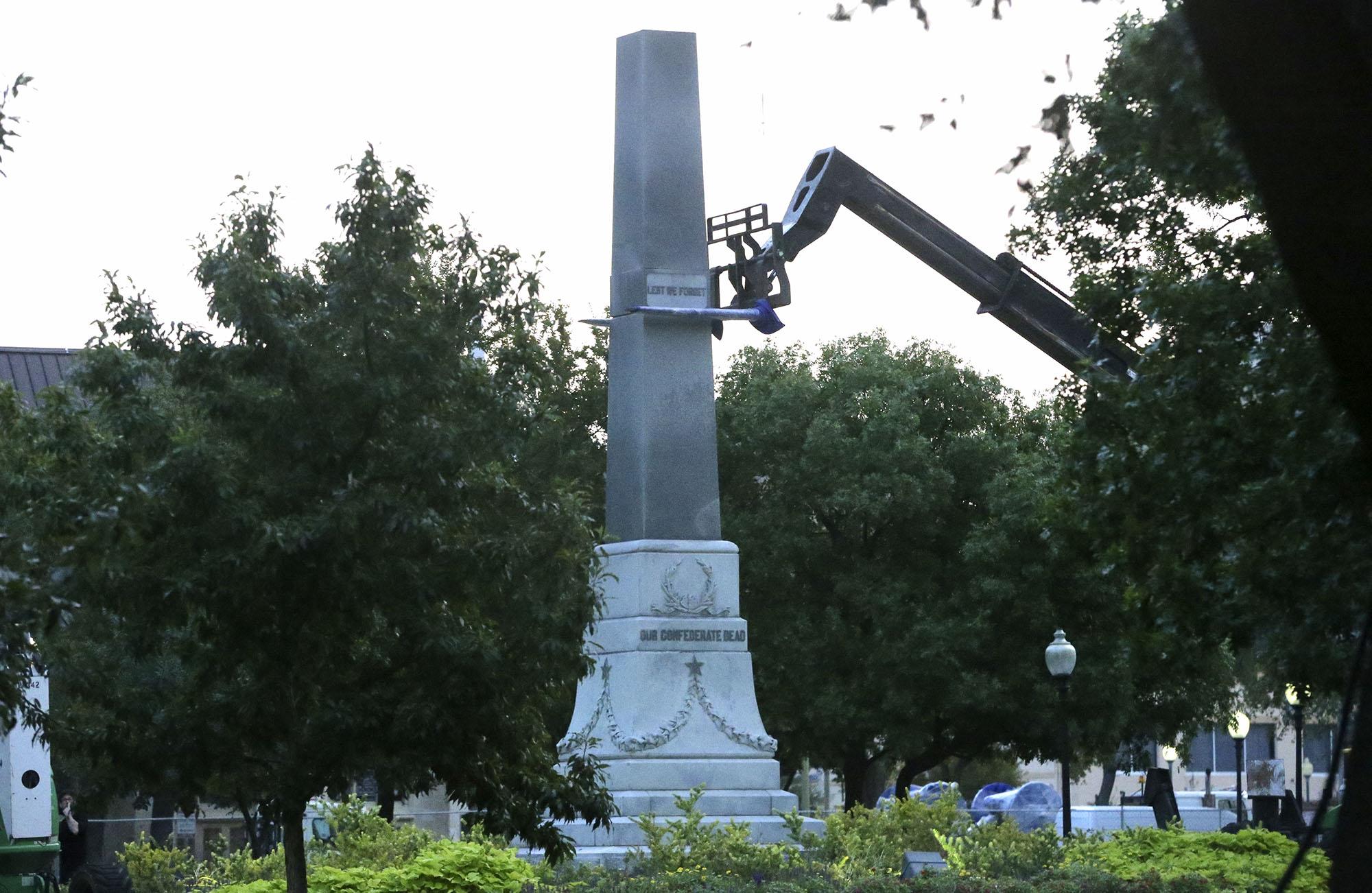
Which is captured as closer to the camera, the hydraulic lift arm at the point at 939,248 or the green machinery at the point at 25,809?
the green machinery at the point at 25,809

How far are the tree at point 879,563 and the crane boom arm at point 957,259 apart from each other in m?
12.0

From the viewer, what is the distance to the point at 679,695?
846 inches

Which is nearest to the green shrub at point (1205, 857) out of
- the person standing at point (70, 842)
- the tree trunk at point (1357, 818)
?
the person standing at point (70, 842)

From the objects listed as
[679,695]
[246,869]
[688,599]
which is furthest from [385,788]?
[688,599]

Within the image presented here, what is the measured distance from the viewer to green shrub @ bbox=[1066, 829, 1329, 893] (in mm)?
17141

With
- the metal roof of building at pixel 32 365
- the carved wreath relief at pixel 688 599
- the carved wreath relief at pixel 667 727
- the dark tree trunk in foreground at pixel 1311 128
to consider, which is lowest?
the carved wreath relief at pixel 667 727

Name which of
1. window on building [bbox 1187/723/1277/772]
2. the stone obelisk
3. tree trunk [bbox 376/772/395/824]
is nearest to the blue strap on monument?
the stone obelisk

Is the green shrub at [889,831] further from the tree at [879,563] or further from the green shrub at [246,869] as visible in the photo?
the tree at [879,563]

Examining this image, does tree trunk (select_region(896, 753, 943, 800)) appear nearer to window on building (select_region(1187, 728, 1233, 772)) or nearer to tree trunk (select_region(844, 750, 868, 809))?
tree trunk (select_region(844, 750, 868, 809))

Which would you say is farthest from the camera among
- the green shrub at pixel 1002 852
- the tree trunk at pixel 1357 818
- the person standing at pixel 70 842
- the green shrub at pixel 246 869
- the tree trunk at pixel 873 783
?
the tree trunk at pixel 873 783

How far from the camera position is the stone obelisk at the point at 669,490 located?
2144 centimetres

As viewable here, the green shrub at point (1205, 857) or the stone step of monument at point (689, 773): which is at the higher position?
the stone step of monument at point (689, 773)

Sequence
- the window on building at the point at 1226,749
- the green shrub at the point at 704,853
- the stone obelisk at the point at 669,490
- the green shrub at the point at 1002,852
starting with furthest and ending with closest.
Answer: the window on building at the point at 1226,749
the stone obelisk at the point at 669,490
the green shrub at the point at 1002,852
the green shrub at the point at 704,853

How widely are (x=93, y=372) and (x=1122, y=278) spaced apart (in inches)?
370
